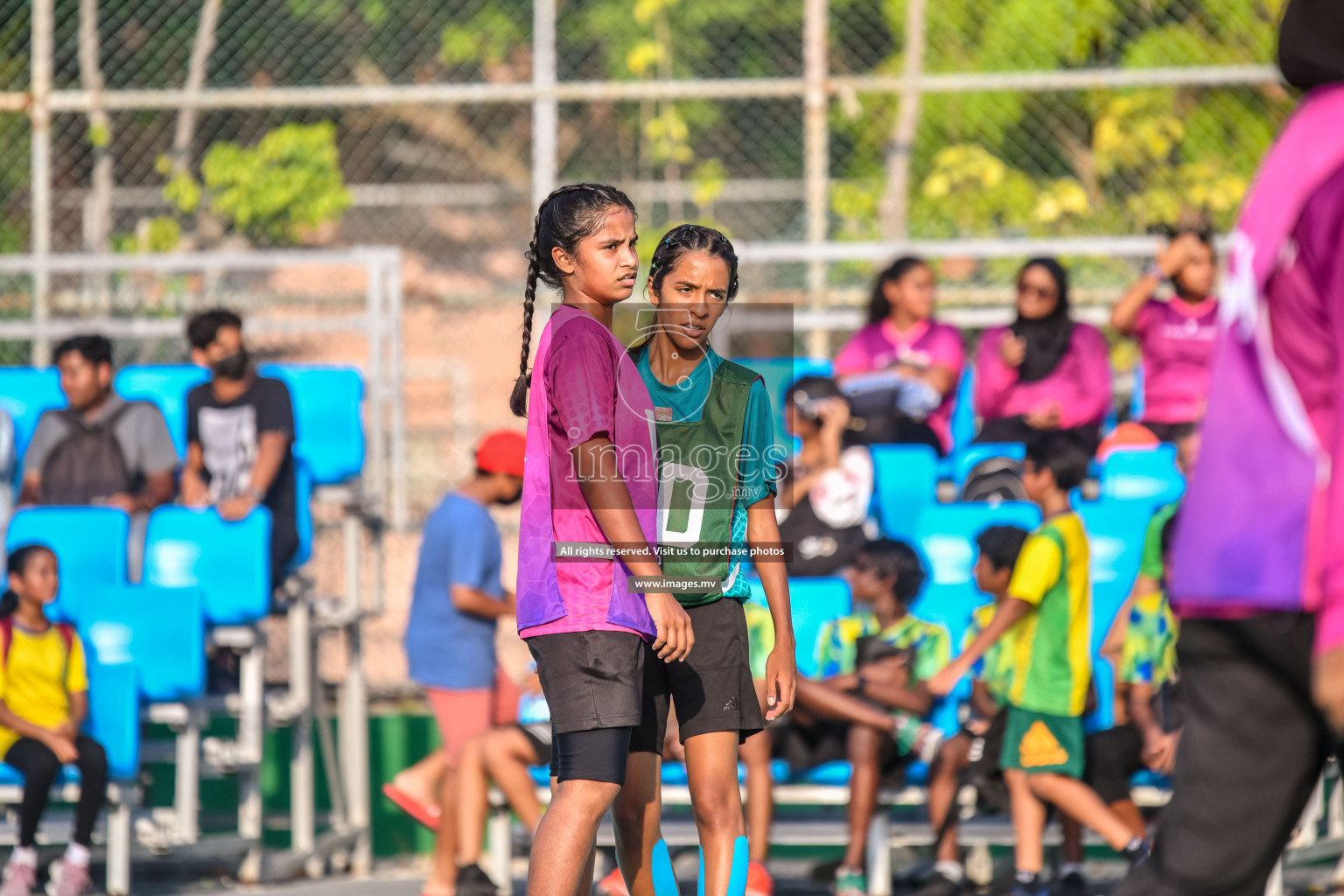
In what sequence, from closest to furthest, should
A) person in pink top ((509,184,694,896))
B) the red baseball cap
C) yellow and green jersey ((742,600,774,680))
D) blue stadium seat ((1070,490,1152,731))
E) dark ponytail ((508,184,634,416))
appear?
person in pink top ((509,184,694,896)) < dark ponytail ((508,184,634,416)) < yellow and green jersey ((742,600,774,680)) < the red baseball cap < blue stadium seat ((1070,490,1152,731))

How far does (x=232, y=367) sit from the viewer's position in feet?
21.0

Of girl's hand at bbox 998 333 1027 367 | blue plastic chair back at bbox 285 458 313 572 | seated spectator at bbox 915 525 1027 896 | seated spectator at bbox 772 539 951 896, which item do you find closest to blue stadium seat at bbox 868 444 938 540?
girl's hand at bbox 998 333 1027 367

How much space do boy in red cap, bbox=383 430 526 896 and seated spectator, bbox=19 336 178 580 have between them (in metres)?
1.40

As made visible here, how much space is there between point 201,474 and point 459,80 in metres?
7.76

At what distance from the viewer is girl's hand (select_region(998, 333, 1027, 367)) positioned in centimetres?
658

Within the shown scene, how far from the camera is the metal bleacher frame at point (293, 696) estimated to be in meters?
5.66

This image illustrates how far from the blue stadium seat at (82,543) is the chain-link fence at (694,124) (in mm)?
1728

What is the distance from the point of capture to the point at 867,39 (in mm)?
10539

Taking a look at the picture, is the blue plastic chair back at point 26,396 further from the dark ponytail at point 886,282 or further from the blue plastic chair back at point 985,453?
the blue plastic chair back at point 985,453

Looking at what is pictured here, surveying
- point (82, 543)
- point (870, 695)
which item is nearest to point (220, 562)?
point (82, 543)

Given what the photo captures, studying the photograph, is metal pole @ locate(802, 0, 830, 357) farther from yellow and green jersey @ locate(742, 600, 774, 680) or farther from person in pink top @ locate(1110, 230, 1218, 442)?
yellow and green jersey @ locate(742, 600, 774, 680)

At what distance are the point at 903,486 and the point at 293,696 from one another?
266 centimetres

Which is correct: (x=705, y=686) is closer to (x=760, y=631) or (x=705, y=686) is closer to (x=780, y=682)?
(x=780, y=682)

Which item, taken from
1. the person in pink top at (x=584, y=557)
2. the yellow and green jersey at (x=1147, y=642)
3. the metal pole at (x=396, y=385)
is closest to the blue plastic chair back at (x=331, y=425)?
the metal pole at (x=396, y=385)
